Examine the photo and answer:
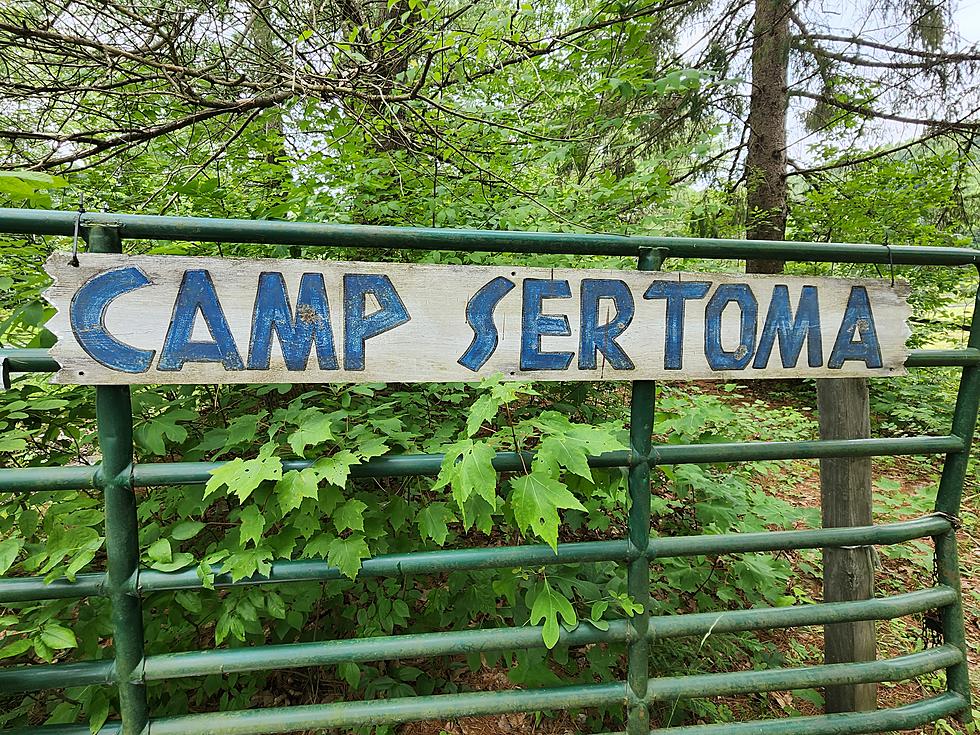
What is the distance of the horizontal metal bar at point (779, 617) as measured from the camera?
1.51 metres

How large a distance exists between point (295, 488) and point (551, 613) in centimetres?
78

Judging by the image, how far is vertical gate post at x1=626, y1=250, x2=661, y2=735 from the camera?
4.79 feet

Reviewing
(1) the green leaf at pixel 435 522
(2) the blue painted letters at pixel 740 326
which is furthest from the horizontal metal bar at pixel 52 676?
(2) the blue painted letters at pixel 740 326

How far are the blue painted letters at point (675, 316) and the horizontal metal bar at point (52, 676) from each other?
1.71 m

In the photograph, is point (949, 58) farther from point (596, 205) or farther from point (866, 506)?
point (866, 506)

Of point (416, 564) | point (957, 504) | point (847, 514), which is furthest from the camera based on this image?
point (847, 514)

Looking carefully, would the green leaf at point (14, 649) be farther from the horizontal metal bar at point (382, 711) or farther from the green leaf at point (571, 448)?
the green leaf at point (571, 448)

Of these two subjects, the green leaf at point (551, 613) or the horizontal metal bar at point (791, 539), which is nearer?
the green leaf at point (551, 613)

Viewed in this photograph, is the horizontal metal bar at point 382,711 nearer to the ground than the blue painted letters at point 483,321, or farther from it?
nearer to the ground

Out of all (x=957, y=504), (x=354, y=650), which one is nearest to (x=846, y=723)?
(x=957, y=504)

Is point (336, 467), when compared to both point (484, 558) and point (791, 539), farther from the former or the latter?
point (791, 539)

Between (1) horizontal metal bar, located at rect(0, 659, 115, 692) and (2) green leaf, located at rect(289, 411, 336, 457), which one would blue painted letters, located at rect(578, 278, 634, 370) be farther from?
(1) horizontal metal bar, located at rect(0, 659, 115, 692)

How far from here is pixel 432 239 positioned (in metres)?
1.31

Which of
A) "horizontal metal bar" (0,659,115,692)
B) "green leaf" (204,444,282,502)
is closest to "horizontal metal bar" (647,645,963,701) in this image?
"green leaf" (204,444,282,502)
